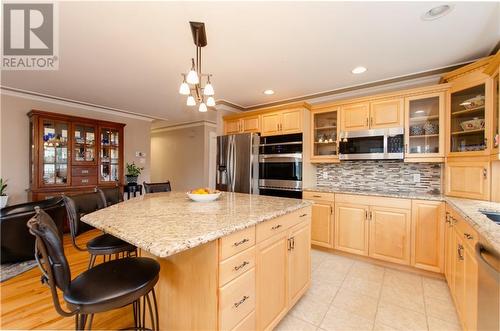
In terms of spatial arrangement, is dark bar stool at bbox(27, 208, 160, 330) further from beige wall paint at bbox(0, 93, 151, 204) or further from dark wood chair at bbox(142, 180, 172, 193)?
beige wall paint at bbox(0, 93, 151, 204)

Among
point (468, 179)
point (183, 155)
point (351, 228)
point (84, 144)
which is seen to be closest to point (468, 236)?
point (468, 179)

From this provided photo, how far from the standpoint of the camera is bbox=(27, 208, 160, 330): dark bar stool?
0.96 metres

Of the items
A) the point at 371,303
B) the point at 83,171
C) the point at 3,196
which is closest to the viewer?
the point at 371,303

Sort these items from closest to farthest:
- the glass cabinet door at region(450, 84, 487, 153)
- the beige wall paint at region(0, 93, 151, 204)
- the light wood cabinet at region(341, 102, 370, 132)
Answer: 1. the glass cabinet door at region(450, 84, 487, 153)
2. the light wood cabinet at region(341, 102, 370, 132)
3. the beige wall paint at region(0, 93, 151, 204)

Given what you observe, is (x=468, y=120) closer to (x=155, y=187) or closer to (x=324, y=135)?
(x=324, y=135)

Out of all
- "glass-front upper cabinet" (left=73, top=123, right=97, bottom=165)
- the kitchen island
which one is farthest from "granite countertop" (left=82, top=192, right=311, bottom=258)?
"glass-front upper cabinet" (left=73, top=123, right=97, bottom=165)

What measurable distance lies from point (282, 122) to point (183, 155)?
4.04 meters

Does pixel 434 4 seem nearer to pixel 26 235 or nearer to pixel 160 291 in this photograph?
pixel 160 291

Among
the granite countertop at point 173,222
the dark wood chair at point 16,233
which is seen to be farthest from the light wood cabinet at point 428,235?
the dark wood chair at point 16,233

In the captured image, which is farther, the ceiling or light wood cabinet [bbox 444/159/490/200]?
light wood cabinet [bbox 444/159/490/200]

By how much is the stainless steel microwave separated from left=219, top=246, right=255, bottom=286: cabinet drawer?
91.0 inches

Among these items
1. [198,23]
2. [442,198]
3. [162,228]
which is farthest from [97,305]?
[442,198]

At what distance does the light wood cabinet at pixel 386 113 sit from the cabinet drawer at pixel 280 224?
5.77 feet

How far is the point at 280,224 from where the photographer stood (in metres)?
1.66
